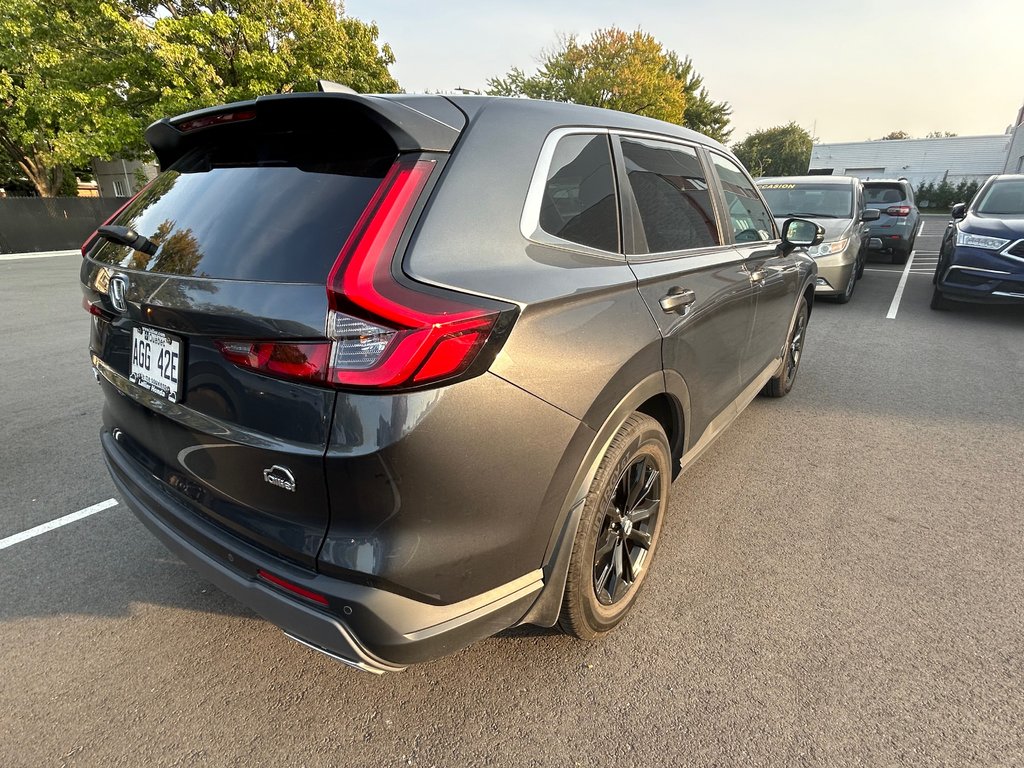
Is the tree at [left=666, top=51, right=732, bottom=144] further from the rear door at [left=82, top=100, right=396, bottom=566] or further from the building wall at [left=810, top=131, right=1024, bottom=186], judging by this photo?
the rear door at [left=82, top=100, right=396, bottom=566]

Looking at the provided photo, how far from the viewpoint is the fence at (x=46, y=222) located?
62.5ft

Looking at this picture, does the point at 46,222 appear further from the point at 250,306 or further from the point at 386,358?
the point at 386,358

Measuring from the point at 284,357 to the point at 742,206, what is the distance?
283cm

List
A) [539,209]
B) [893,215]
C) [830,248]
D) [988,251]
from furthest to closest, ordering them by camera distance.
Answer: [893,215]
[830,248]
[988,251]
[539,209]

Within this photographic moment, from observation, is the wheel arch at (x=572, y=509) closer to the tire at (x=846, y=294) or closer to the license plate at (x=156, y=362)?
the license plate at (x=156, y=362)

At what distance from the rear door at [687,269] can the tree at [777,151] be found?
6614cm

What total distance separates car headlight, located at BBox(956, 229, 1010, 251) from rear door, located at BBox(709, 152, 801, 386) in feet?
14.8

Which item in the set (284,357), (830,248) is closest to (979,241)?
(830,248)

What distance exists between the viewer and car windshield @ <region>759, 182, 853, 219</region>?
820cm

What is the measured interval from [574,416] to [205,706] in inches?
61.2

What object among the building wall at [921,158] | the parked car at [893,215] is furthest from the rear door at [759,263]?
the building wall at [921,158]

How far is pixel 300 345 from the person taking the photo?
1.33m

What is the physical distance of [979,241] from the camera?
21.9 feet

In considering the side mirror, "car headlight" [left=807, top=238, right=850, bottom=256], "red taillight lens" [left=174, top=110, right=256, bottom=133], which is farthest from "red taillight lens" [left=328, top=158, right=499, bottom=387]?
"car headlight" [left=807, top=238, right=850, bottom=256]
